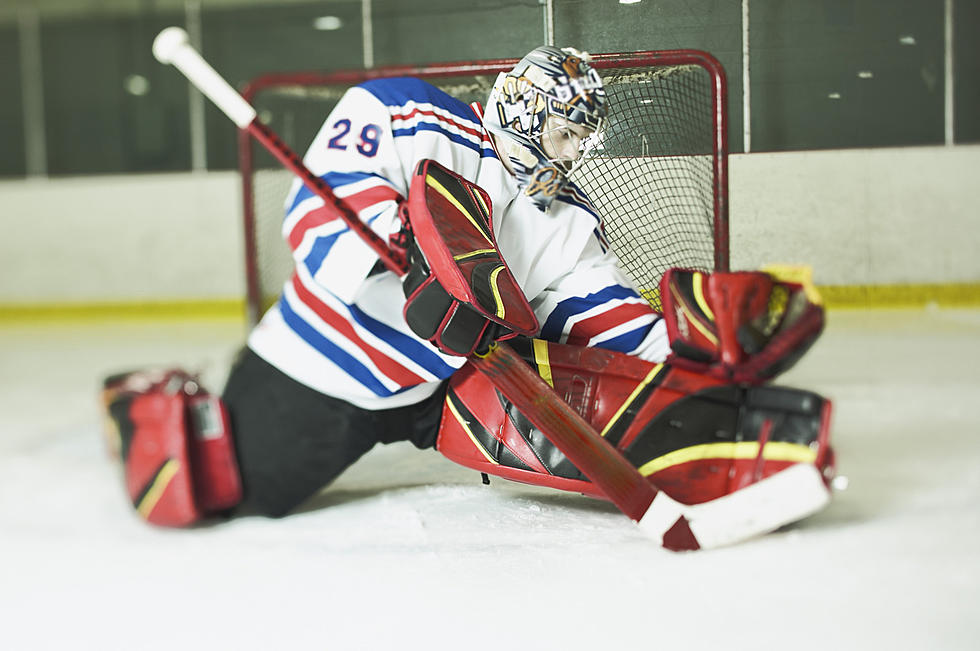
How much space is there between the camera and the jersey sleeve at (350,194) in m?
1.11

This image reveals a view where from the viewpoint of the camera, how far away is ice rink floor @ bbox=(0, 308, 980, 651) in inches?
36.3

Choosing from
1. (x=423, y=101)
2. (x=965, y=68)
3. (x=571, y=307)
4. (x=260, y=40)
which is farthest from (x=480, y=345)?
(x=260, y=40)

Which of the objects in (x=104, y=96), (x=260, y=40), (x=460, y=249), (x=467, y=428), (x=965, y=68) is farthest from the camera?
(x=104, y=96)

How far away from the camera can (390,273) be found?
3.82 ft

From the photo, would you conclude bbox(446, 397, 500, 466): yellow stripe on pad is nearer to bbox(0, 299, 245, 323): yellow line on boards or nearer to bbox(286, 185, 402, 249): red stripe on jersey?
bbox(286, 185, 402, 249): red stripe on jersey

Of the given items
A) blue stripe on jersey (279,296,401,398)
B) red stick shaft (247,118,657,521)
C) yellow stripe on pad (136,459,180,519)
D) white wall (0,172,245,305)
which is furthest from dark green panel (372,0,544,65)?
white wall (0,172,245,305)

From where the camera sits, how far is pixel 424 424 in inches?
52.1

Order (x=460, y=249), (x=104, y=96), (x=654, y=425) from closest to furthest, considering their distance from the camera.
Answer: (x=460, y=249) < (x=654, y=425) < (x=104, y=96)

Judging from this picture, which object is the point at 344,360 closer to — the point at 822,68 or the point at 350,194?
the point at 350,194

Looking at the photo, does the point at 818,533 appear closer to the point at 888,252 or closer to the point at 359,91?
the point at 888,252

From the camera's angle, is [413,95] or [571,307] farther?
[571,307]

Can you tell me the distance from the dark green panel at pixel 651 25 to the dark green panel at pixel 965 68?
21.1 inches

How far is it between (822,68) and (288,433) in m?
0.90

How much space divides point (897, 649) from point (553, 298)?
612 mm
